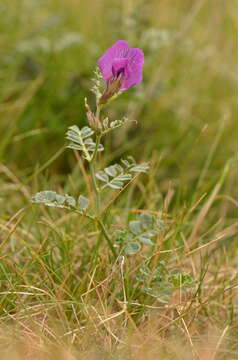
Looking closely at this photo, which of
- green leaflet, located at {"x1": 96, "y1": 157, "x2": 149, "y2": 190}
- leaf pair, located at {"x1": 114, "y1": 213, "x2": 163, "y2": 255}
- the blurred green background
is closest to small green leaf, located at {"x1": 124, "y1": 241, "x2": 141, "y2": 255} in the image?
leaf pair, located at {"x1": 114, "y1": 213, "x2": 163, "y2": 255}

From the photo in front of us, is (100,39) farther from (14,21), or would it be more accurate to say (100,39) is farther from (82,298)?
(82,298)

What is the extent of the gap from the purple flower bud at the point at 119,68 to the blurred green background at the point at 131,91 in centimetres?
117

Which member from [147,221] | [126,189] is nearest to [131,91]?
[126,189]

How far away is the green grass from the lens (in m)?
1.63

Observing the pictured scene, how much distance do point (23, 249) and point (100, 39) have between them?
1.85m

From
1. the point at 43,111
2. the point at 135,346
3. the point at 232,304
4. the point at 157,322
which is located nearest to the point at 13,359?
the point at 135,346

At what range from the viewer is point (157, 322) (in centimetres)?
170

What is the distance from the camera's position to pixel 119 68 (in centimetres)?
156

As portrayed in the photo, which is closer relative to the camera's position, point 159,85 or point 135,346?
point 135,346

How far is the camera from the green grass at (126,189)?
163 cm

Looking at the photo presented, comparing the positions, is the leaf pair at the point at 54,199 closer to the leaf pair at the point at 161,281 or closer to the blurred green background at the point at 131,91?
the leaf pair at the point at 161,281

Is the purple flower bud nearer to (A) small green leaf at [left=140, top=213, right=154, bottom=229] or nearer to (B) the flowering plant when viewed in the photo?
(B) the flowering plant

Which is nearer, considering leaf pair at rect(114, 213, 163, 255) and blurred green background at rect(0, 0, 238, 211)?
leaf pair at rect(114, 213, 163, 255)

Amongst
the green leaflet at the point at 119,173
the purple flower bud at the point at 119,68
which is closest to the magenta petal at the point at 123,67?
the purple flower bud at the point at 119,68
